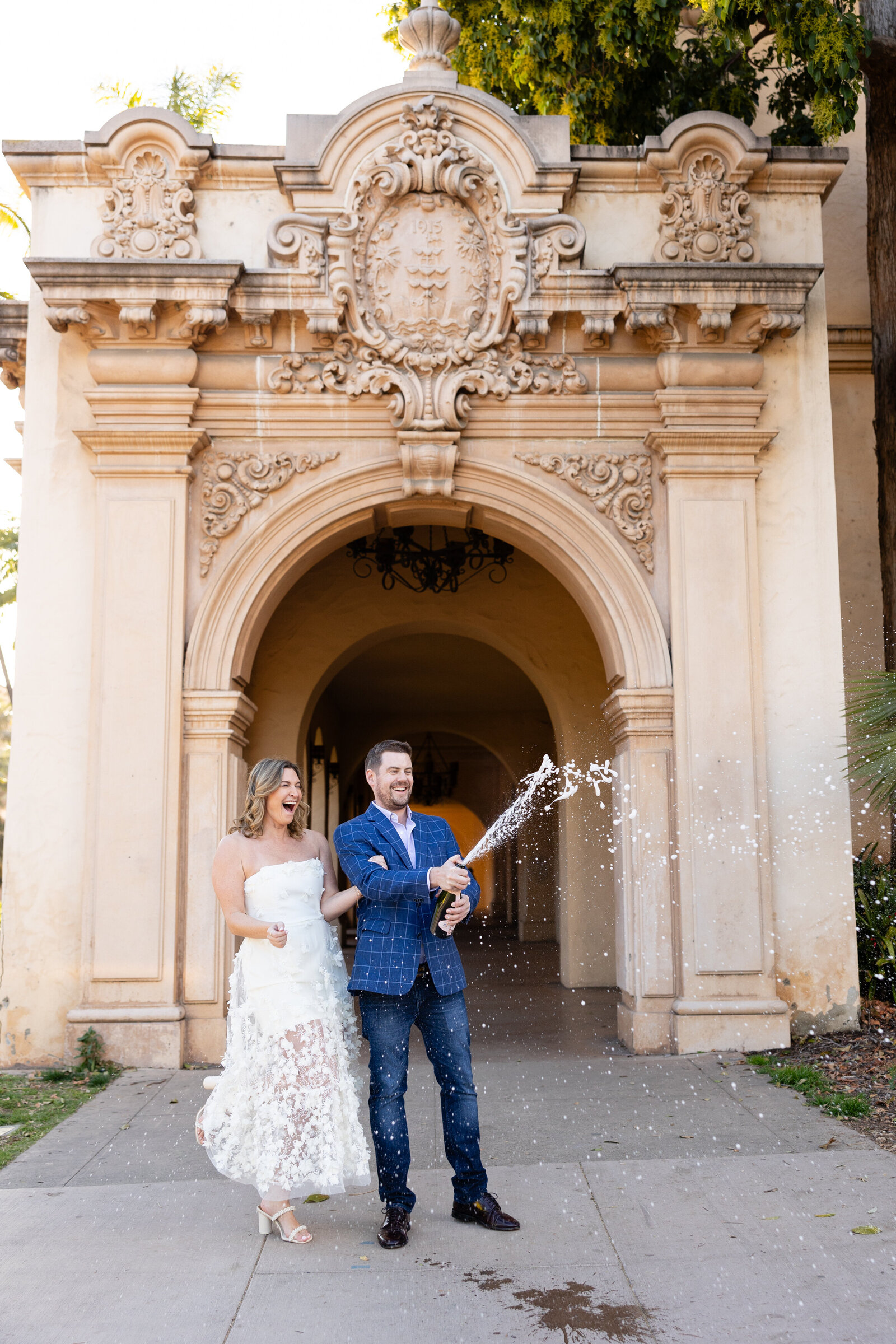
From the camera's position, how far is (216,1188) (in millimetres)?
4789

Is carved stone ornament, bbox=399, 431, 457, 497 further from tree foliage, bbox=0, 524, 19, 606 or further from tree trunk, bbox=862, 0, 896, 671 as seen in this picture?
tree foliage, bbox=0, 524, 19, 606

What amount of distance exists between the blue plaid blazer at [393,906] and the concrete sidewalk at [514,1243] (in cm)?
91

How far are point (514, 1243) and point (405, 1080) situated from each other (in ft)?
2.21

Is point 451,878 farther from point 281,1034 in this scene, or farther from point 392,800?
point 281,1034

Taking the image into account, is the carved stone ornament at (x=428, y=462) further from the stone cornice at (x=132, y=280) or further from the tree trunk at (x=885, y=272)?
the tree trunk at (x=885, y=272)

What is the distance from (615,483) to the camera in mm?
7953

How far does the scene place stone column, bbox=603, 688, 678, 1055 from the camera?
7.37 metres

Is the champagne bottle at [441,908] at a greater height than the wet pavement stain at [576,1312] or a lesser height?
greater

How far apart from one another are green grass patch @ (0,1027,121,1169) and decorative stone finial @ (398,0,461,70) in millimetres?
6792

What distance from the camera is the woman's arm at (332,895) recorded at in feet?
13.2

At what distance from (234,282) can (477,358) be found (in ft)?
5.49

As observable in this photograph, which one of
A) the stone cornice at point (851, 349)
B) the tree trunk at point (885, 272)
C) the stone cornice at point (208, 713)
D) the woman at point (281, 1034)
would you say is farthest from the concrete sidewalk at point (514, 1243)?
the stone cornice at point (851, 349)

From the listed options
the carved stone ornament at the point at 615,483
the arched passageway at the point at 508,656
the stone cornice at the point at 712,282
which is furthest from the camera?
the arched passageway at the point at 508,656

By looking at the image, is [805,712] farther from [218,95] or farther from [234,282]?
[218,95]
